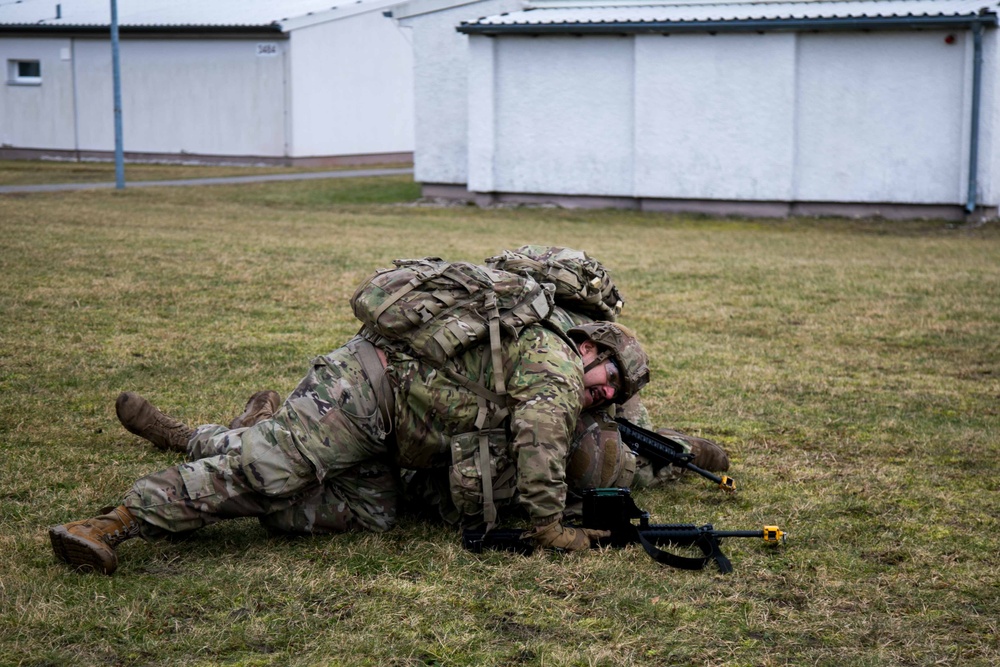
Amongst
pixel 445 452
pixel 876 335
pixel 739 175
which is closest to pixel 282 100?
pixel 739 175

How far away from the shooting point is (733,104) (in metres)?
19.2

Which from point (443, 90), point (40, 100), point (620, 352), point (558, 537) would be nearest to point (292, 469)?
point (558, 537)

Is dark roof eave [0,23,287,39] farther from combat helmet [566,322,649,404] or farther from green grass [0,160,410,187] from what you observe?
combat helmet [566,322,649,404]

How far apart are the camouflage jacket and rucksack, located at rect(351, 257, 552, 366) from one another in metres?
0.08

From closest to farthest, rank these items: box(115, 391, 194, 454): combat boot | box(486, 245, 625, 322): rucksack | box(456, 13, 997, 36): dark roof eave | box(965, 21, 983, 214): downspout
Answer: box(486, 245, 625, 322): rucksack < box(115, 391, 194, 454): combat boot < box(965, 21, 983, 214): downspout < box(456, 13, 997, 36): dark roof eave

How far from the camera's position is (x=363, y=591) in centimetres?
411

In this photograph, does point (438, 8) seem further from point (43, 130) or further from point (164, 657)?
point (164, 657)

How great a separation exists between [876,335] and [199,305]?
582 cm

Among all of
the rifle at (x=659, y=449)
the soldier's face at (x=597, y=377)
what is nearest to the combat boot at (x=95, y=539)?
the soldier's face at (x=597, y=377)

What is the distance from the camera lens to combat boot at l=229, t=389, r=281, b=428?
5.70m

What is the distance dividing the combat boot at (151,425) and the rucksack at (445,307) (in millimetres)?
1713

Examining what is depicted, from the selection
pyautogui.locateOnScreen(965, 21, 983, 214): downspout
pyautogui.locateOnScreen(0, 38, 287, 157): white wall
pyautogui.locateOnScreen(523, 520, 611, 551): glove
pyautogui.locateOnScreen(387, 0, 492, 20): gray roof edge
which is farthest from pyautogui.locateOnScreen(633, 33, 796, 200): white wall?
pyautogui.locateOnScreen(523, 520, 611, 551): glove

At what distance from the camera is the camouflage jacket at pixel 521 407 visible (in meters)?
4.32

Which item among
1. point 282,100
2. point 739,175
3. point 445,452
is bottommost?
point 445,452
